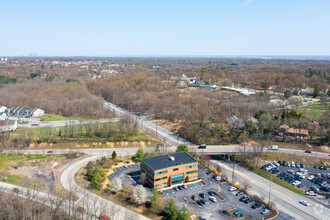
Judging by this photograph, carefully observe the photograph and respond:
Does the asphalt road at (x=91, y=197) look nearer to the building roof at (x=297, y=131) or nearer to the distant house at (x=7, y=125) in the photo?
the distant house at (x=7, y=125)

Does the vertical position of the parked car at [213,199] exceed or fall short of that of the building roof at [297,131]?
it falls short

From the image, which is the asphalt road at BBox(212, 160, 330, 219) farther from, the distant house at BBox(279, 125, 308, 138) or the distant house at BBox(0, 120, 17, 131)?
the distant house at BBox(0, 120, 17, 131)

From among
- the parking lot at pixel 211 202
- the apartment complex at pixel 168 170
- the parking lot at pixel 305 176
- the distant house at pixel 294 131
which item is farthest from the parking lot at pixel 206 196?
the distant house at pixel 294 131

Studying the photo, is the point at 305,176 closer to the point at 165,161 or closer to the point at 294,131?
the point at 294,131

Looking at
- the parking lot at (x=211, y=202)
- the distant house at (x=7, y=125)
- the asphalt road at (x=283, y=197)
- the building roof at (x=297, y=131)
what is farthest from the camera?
the distant house at (x=7, y=125)

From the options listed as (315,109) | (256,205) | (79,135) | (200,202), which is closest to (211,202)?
(200,202)

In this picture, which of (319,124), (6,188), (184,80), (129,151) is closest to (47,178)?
(6,188)
